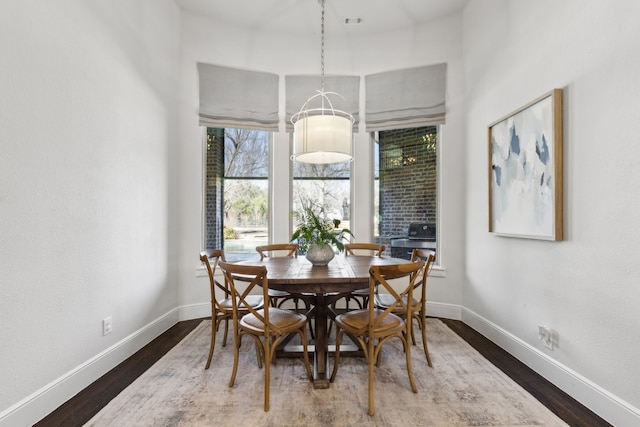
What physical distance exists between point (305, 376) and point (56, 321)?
1.57 meters

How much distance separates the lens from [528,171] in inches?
93.1

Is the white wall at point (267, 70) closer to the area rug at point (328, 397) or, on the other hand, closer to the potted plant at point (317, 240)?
the area rug at point (328, 397)

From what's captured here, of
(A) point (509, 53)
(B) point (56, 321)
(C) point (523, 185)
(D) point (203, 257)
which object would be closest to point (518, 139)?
(C) point (523, 185)

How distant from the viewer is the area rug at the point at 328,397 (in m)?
1.73

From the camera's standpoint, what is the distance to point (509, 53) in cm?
264

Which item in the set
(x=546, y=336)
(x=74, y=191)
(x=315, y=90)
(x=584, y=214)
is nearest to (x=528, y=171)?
(x=584, y=214)

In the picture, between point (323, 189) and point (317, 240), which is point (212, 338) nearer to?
point (317, 240)

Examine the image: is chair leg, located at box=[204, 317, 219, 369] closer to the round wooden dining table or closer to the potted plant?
the round wooden dining table

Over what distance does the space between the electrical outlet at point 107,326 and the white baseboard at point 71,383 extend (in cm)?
13

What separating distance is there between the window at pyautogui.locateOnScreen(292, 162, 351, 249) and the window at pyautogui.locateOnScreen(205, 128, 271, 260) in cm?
39

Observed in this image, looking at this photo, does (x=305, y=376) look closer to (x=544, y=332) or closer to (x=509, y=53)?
(x=544, y=332)

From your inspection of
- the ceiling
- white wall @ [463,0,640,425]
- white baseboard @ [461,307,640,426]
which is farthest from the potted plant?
the ceiling

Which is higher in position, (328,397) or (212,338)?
(212,338)

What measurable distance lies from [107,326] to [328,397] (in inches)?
65.9
